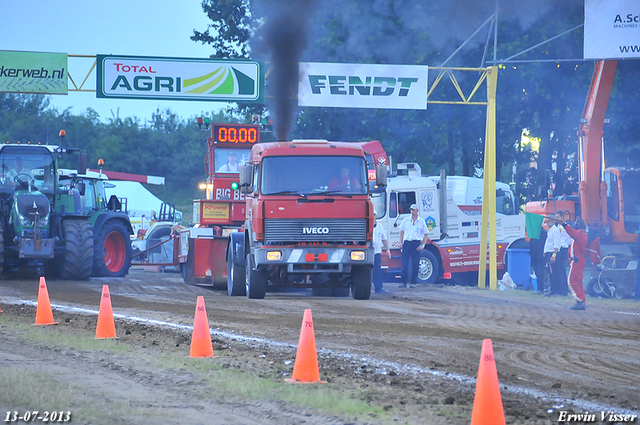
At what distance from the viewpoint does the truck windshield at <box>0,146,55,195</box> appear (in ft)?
63.9

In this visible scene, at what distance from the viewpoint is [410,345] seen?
9.61m

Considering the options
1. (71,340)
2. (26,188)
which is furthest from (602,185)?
(71,340)

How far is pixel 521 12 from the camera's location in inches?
841

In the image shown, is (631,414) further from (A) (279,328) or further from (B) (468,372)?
(A) (279,328)

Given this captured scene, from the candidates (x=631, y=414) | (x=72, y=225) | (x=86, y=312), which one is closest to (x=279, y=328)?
(x=86, y=312)

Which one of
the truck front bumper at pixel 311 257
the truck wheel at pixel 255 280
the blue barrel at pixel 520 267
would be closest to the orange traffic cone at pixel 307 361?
the truck front bumper at pixel 311 257

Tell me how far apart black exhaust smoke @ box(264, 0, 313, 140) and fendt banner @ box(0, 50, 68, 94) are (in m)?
5.47

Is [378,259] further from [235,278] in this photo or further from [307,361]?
[307,361]

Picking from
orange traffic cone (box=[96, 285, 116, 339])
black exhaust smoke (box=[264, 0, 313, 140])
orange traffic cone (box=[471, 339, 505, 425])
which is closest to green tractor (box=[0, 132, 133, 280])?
black exhaust smoke (box=[264, 0, 313, 140])

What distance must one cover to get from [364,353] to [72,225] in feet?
40.0

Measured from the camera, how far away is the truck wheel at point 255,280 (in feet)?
49.6

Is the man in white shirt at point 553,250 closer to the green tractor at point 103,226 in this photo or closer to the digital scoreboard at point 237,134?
the digital scoreboard at point 237,134

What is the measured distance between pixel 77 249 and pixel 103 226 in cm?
190

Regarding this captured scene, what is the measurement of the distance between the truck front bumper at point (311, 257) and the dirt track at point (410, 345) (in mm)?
751
